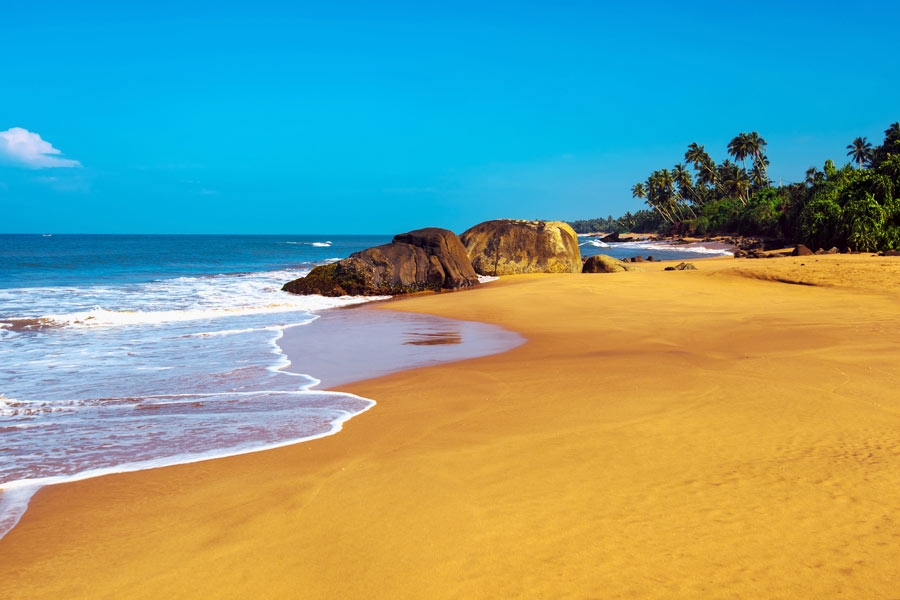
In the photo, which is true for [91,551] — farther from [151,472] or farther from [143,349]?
[143,349]

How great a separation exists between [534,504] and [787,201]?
197 ft

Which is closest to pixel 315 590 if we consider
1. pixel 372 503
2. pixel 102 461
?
pixel 372 503

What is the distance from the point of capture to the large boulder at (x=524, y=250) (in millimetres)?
22781

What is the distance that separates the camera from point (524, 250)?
22.9 meters

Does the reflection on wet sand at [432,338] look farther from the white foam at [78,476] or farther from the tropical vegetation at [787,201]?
the tropical vegetation at [787,201]

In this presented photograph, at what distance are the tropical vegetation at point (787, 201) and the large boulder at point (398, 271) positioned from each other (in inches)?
794

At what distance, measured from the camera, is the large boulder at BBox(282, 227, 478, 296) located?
1723cm

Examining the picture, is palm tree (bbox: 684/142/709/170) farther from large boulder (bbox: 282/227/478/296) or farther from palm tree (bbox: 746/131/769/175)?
large boulder (bbox: 282/227/478/296)

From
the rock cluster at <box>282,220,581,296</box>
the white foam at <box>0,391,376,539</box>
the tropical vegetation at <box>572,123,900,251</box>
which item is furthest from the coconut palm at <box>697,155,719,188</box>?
the white foam at <box>0,391,376,539</box>

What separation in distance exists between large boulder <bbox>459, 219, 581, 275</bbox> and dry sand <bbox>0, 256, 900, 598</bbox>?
17.0 m

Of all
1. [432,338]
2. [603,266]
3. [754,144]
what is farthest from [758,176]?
[432,338]

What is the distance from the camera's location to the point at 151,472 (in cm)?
366

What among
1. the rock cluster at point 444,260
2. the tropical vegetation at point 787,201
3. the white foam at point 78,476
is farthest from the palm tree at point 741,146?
the white foam at point 78,476

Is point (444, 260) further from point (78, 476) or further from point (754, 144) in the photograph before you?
point (754, 144)
